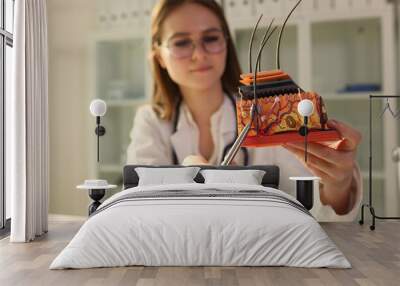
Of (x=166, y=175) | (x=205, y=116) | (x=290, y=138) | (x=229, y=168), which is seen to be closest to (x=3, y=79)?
(x=166, y=175)

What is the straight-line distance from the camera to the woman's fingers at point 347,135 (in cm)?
567

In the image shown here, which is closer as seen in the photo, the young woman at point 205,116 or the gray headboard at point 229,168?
the gray headboard at point 229,168

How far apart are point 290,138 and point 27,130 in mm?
2477

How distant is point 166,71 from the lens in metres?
5.87

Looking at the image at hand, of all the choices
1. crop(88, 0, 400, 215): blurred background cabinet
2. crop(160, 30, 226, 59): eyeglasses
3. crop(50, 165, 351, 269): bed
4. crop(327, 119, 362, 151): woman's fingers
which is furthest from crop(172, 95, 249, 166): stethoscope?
crop(50, 165, 351, 269): bed

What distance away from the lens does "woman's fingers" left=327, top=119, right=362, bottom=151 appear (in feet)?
18.6

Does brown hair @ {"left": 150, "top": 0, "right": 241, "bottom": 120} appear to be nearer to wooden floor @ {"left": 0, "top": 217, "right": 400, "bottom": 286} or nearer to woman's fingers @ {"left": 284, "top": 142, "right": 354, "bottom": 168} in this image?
woman's fingers @ {"left": 284, "top": 142, "right": 354, "bottom": 168}

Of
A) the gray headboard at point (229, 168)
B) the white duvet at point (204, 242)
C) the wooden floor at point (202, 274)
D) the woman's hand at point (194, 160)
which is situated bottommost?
the wooden floor at point (202, 274)

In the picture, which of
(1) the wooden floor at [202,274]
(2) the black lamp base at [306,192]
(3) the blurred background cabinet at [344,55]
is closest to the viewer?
(1) the wooden floor at [202,274]

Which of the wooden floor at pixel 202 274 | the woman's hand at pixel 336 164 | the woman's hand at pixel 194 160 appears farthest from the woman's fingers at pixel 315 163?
the wooden floor at pixel 202 274

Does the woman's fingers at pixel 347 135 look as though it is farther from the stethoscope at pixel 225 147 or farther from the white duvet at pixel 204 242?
the white duvet at pixel 204 242

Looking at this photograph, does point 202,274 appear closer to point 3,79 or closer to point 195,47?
point 195,47

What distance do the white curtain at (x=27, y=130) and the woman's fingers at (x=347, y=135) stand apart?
2.81m

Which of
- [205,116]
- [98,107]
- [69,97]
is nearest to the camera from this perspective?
[98,107]
